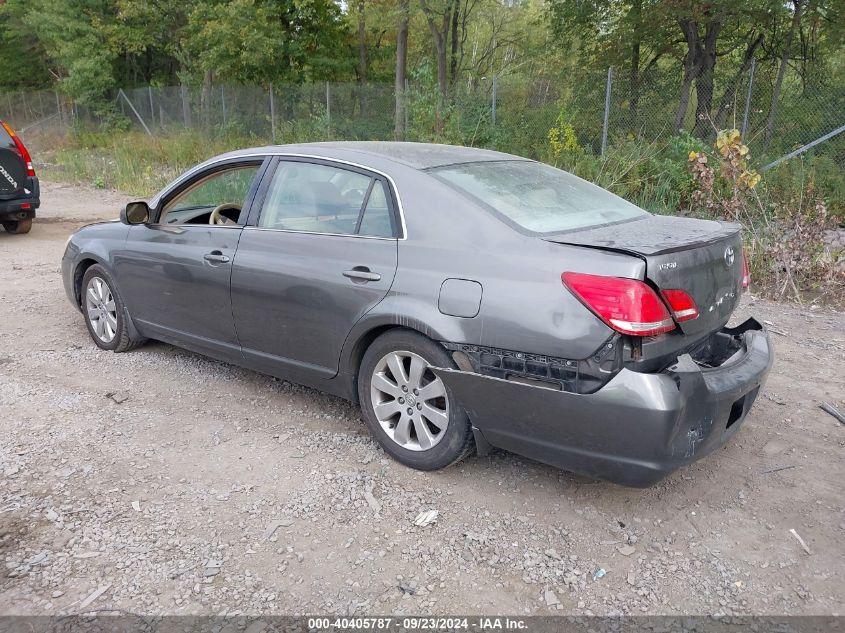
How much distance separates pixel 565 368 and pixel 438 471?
101cm

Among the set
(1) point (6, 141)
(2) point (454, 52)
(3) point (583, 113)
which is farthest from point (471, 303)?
(2) point (454, 52)

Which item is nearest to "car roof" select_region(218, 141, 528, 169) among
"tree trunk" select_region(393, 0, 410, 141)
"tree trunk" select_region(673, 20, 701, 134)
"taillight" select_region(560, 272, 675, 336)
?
"taillight" select_region(560, 272, 675, 336)

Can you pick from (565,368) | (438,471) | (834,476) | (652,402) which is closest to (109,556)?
(438,471)

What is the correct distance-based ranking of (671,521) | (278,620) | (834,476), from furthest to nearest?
(834,476) → (671,521) → (278,620)

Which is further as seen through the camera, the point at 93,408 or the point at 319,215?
the point at 93,408

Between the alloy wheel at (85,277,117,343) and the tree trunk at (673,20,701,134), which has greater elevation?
the tree trunk at (673,20,701,134)

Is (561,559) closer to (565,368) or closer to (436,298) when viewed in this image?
(565,368)

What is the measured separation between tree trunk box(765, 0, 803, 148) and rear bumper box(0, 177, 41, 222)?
12.4m

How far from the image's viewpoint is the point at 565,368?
2.93 metres

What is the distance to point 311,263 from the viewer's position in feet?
12.6

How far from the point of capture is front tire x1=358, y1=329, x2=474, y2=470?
11.0 ft

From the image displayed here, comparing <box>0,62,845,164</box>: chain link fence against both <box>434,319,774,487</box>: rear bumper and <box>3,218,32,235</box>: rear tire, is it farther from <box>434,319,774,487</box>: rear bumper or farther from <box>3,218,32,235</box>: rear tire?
<box>434,319,774,487</box>: rear bumper

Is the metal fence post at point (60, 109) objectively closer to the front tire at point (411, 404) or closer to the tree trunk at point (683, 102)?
the tree trunk at point (683, 102)

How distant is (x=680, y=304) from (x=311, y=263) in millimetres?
1920
